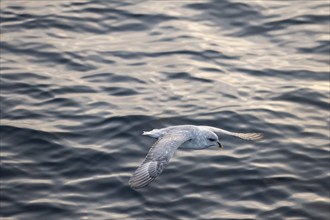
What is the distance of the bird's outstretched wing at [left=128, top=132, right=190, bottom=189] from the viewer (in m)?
9.63

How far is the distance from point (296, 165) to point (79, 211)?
400 centimetres

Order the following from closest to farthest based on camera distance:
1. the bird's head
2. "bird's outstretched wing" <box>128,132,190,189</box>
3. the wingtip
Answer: "bird's outstretched wing" <box>128,132,190,189</box> → the bird's head → the wingtip

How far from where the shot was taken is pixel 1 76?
15680mm

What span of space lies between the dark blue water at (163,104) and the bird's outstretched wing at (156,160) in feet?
7.05

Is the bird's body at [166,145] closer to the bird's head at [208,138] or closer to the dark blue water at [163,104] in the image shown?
the bird's head at [208,138]

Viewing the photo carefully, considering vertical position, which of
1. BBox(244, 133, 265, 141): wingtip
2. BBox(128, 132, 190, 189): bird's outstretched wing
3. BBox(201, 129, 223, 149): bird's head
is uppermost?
BBox(244, 133, 265, 141): wingtip

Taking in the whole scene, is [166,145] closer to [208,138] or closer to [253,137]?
[208,138]

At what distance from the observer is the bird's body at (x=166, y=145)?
9727 mm

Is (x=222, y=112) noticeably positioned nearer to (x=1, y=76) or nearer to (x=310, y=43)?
(x=310, y=43)

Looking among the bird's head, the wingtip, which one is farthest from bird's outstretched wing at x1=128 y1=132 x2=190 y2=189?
the wingtip

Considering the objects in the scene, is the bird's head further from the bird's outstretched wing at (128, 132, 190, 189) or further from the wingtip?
the wingtip

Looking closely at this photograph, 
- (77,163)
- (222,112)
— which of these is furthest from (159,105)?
(77,163)

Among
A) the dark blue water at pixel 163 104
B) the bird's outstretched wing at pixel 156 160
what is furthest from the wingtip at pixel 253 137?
the bird's outstretched wing at pixel 156 160

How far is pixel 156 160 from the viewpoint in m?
9.98
